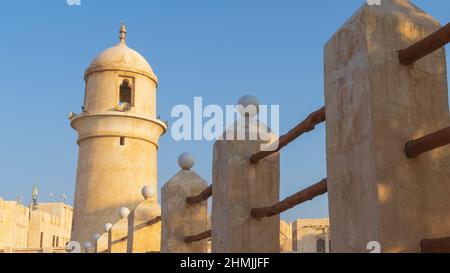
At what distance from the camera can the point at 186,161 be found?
5.98 meters

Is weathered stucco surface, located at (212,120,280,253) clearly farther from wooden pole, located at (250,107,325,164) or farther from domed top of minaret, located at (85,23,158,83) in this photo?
domed top of minaret, located at (85,23,158,83)

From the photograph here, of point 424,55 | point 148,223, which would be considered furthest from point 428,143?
point 148,223

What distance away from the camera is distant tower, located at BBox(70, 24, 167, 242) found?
2100 cm

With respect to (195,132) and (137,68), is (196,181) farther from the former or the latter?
(137,68)

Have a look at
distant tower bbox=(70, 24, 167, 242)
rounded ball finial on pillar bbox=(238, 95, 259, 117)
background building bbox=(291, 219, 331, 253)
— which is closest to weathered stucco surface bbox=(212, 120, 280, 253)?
rounded ball finial on pillar bbox=(238, 95, 259, 117)

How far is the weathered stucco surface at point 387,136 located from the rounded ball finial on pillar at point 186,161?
3.33 metres

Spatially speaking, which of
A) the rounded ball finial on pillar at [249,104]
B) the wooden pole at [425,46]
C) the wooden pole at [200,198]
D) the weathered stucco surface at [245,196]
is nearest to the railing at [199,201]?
the wooden pole at [200,198]

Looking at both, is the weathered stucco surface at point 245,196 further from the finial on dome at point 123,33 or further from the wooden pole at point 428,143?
the finial on dome at point 123,33

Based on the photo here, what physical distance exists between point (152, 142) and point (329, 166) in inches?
787

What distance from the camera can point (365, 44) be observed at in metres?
2.52

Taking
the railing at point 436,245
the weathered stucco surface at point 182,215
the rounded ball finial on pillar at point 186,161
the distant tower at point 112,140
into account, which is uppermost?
the distant tower at point 112,140

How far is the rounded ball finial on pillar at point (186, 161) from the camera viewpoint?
5.96m

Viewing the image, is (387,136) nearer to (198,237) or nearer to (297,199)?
(297,199)

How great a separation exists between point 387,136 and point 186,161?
3.72 m
